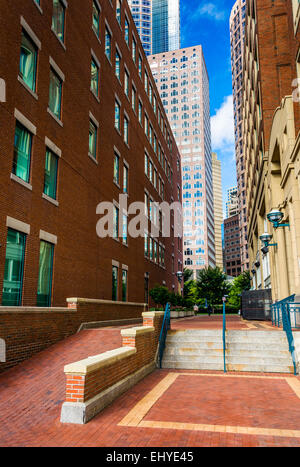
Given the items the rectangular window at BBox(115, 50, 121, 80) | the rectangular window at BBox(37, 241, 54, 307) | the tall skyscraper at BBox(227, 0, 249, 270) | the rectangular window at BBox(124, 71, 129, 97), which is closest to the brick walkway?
the rectangular window at BBox(37, 241, 54, 307)

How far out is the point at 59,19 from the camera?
17812mm

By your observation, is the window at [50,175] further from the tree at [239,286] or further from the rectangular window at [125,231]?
the tree at [239,286]

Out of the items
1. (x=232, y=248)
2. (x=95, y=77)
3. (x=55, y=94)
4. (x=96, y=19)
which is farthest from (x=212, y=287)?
(x=232, y=248)

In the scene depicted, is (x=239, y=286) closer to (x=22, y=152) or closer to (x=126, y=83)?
(x=126, y=83)

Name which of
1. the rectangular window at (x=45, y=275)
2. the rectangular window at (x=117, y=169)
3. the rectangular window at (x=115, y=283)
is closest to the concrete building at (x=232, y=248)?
the rectangular window at (x=117, y=169)

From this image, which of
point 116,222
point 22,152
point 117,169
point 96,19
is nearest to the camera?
point 22,152

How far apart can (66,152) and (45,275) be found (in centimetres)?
588

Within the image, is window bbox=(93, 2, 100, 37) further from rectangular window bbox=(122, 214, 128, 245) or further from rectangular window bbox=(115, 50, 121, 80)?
rectangular window bbox=(122, 214, 128, 245)

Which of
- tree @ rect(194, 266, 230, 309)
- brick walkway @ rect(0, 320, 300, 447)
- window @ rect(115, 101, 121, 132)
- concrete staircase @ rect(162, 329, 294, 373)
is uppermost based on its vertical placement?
window @ rect(115, 101, 121, 132)

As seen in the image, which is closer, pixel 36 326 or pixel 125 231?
pixel 36 326

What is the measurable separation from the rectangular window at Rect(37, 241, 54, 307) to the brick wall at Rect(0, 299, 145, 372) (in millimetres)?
1128

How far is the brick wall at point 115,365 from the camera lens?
6.51 metres

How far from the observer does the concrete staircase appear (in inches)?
426

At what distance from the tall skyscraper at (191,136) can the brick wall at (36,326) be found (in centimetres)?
11174
